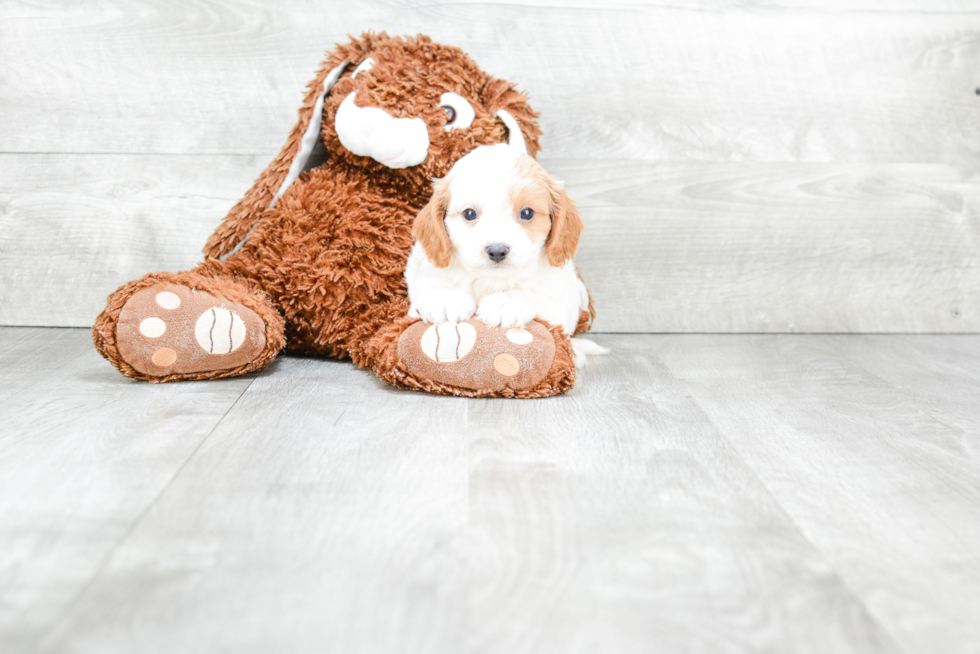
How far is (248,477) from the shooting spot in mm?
787

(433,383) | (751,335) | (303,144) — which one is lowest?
(751,335)

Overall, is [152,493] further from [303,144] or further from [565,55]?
[565,55]

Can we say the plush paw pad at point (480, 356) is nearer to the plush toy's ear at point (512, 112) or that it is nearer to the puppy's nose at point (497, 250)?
the puppy's nose at point (497, 250)

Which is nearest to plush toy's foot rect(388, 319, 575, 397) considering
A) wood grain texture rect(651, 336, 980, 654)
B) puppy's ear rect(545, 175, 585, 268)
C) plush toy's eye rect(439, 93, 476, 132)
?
puppy's ear rect(545, 175, 585, 268)

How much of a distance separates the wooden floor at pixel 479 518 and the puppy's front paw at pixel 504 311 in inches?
4.5

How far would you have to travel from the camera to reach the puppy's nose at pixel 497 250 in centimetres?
102

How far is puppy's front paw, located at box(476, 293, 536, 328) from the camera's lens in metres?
1.06

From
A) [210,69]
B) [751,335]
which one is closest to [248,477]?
[210,69]

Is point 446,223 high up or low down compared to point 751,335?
up

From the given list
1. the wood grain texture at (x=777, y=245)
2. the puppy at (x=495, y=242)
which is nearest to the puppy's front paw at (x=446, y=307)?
the puppy at (x=495, y=242)

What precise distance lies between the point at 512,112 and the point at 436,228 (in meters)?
0.30

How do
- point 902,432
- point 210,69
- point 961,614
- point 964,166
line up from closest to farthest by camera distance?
1. point 961,614
2. point 902,432
3. point 210,69
4. point 964,166

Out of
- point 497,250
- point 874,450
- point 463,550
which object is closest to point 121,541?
point 463,550

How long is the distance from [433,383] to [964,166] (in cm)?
119
